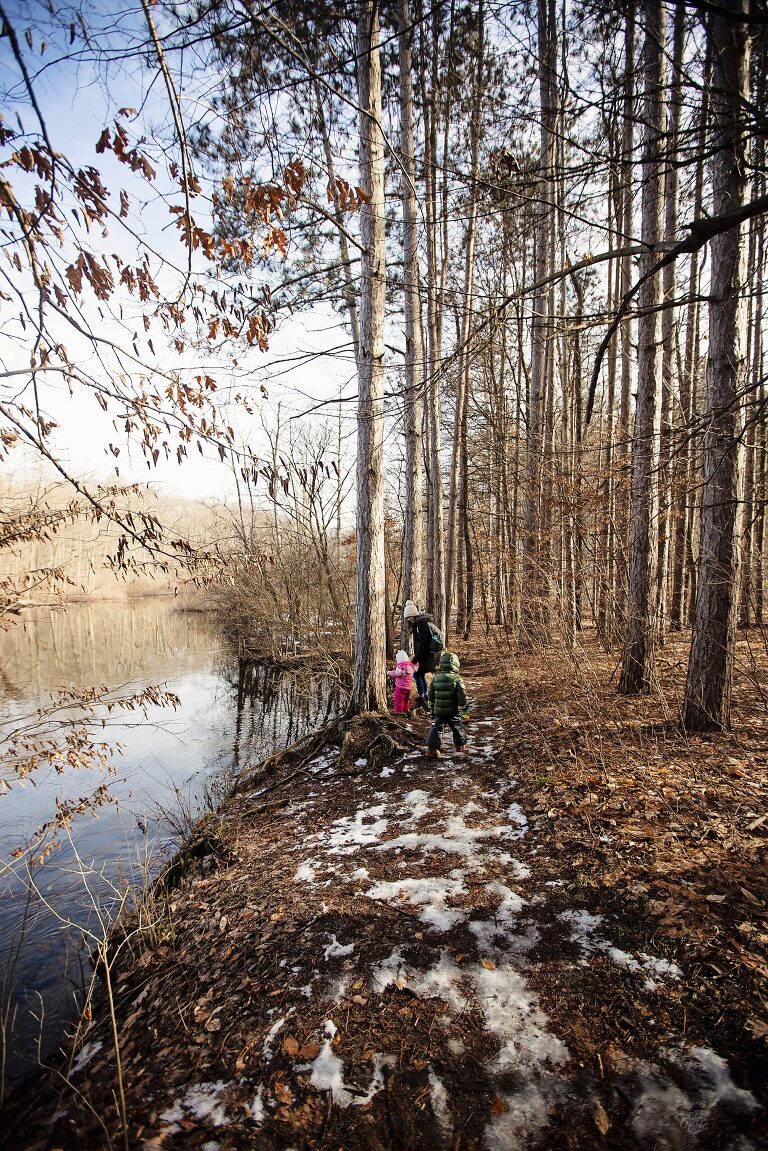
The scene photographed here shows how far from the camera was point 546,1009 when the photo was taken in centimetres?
248

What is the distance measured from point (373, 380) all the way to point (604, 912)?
571cm

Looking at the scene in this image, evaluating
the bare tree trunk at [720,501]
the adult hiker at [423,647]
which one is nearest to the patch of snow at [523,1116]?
the bare tree trunk at [720,501]

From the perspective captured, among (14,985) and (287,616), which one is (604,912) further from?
(287,616)

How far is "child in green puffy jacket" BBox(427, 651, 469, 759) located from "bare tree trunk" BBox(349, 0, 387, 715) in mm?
957

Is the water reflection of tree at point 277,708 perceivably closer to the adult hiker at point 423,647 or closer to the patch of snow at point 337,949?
the adult hiker at point 423,647

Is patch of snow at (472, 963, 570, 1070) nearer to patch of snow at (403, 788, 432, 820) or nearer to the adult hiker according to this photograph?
patch of snow at (403, 788, 432, 820)

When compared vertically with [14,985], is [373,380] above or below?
above

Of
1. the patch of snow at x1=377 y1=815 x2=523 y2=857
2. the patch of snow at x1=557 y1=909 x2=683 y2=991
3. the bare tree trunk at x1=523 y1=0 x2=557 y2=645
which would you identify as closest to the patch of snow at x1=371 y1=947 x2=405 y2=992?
the patch of snow at x1=557 y1=909 x2=683 y2=991

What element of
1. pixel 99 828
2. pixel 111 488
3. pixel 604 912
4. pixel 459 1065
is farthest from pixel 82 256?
pixel 99 828

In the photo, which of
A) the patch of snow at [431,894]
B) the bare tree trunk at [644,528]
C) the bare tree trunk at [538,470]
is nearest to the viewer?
the patch of snow at [431,894]

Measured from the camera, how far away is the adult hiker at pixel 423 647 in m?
7.81

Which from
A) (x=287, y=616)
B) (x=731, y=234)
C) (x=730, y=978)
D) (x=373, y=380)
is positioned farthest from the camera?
(x=287, y=616)

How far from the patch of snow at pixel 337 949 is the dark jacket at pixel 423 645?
15.9 feet

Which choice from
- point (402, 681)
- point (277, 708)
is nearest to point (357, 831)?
point (402, 681)
